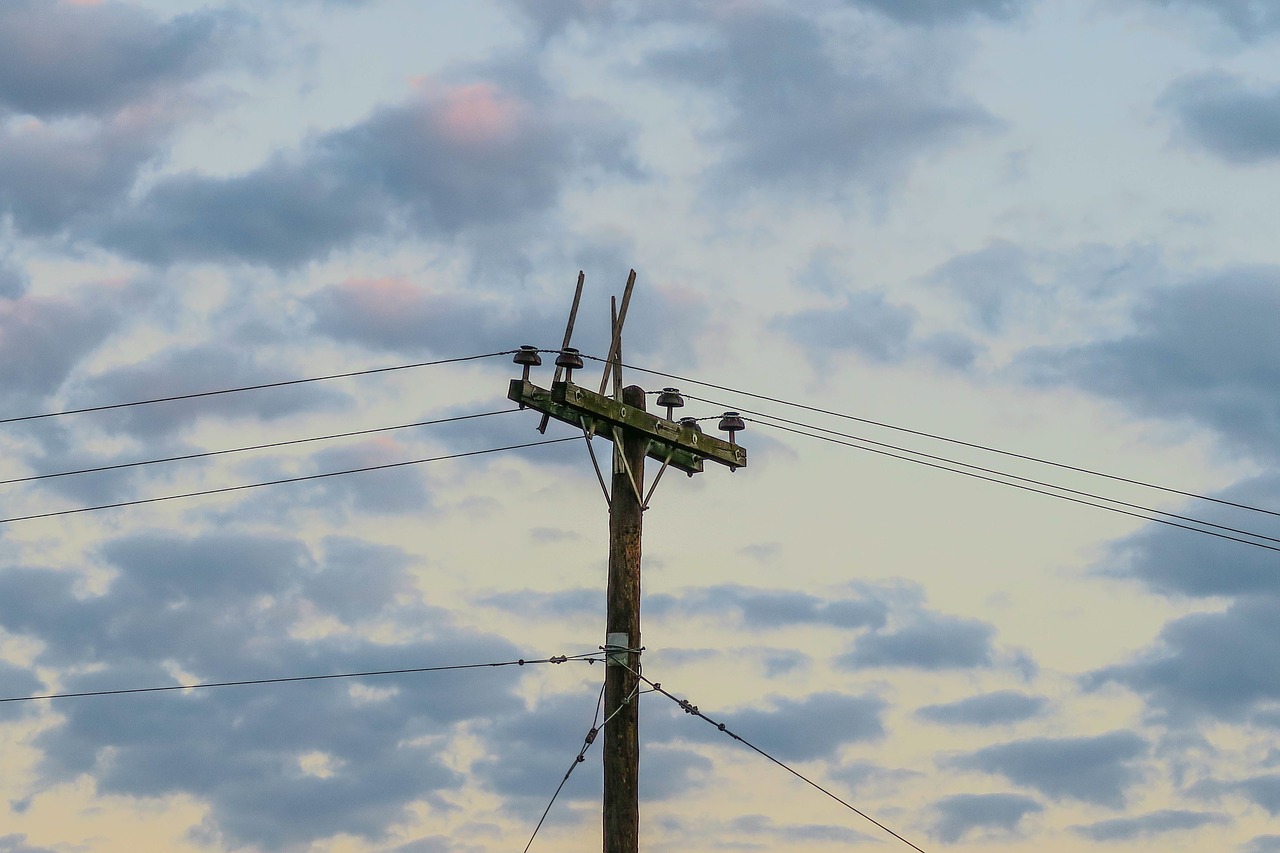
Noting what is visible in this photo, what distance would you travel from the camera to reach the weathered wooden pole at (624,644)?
1780 centimetres

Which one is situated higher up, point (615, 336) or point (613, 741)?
point (615, 336)

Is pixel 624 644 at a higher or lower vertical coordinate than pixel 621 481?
lower

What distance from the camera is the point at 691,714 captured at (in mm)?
18750

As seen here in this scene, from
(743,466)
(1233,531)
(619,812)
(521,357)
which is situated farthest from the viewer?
(1233,531)

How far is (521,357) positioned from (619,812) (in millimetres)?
4867

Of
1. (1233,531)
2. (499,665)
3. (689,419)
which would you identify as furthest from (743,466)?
(1233,531)

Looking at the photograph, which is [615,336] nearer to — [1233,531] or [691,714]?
[691,714]

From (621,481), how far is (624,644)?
5.79ft

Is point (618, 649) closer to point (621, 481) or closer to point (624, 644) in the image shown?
point (624, 644)

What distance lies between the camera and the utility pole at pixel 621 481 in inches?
707

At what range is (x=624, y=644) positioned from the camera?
1831 cm

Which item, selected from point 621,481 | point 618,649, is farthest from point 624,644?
point 621,481

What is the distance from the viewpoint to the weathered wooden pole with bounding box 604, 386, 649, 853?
17797 millimetres

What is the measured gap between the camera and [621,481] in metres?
18.9
